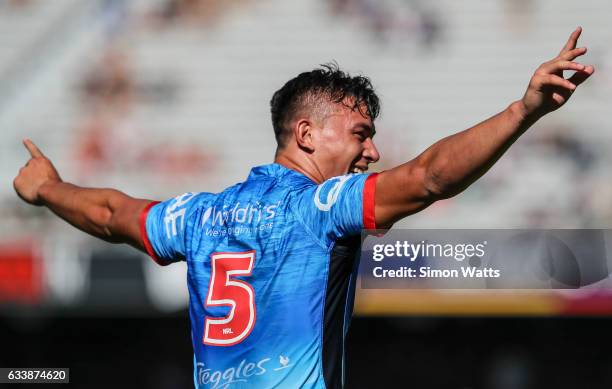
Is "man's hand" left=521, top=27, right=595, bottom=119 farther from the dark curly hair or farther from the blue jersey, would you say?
the dark curly hair

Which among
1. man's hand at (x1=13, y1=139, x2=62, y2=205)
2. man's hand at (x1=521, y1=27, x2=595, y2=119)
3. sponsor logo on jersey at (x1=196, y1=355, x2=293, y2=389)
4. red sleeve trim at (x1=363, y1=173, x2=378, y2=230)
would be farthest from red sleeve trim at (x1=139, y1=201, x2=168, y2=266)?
man's hand at (x1=521, y1=27, x2=595, y2=119)

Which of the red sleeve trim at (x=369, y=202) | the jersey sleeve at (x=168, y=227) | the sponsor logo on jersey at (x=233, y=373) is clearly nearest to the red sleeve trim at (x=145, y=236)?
the jersey sleeve at (x=168, y=227)

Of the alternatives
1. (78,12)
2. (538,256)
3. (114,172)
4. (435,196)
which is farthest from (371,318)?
(435,196)

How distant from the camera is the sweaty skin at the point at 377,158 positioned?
6.63 feet

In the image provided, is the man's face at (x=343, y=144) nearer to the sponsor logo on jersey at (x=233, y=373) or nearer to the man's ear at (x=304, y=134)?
the man's ear at (x=304, y=134)

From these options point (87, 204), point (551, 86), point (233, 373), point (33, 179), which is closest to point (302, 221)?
point (233, 373)

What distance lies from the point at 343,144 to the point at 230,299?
1.83 ft

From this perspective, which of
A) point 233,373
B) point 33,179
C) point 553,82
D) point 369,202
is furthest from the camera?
point 33,179

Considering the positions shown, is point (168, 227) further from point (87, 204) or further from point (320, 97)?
point (320, 97)

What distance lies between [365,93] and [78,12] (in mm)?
6802

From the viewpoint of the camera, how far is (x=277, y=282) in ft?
7.99

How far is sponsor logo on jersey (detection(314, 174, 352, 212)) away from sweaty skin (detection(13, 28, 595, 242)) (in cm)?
13

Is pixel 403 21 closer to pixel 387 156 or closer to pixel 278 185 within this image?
pixel 387 156

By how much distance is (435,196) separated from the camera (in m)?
2.14
